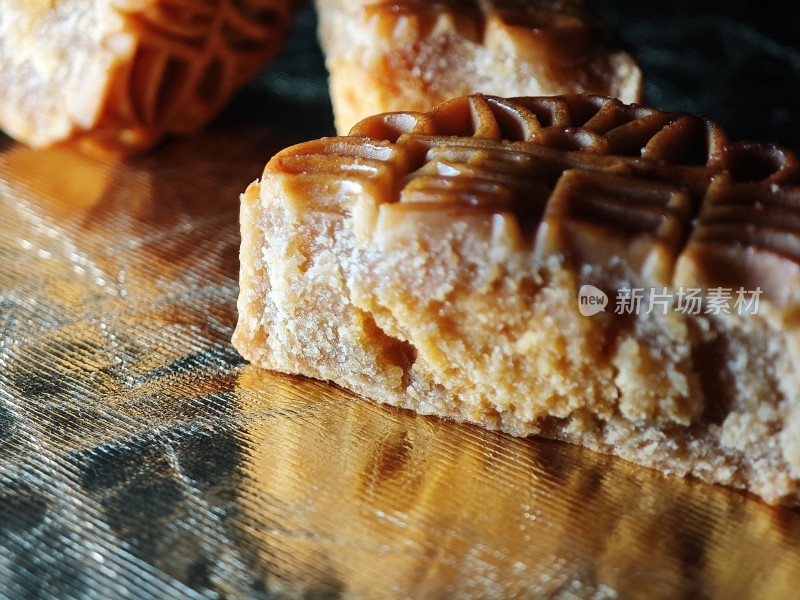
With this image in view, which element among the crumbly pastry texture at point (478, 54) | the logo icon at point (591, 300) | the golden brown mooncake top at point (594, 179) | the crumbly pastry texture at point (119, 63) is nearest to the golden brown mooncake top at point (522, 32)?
the crumbly pastry texture at point (478, 54)

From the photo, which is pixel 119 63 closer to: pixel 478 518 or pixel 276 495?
pixel 276 495

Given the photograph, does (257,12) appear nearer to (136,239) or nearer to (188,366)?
(136,239)

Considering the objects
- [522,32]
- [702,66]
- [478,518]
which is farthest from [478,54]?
[702,66]

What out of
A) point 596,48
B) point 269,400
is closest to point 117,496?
point 269,400

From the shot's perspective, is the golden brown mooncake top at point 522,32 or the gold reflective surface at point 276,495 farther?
the golden brown mooncake top at point 522,32

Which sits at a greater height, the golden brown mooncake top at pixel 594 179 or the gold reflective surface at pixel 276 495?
the golden brown mooncake top at pixel 594 179

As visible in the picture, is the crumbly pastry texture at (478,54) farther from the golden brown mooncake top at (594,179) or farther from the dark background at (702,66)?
the dark background at (702,66)

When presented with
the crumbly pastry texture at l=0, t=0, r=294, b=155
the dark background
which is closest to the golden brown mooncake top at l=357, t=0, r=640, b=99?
the crumbly pastry texture at l=0, t=0, r=294, b=155
